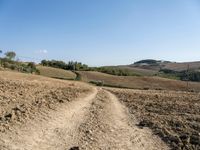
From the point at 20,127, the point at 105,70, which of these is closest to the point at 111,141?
the point at 20,127

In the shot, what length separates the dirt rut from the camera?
1094 centimetres

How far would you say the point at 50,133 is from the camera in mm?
11961

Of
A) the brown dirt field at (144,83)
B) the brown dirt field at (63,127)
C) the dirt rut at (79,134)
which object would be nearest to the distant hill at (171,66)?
the brown dirt field at (144,83)

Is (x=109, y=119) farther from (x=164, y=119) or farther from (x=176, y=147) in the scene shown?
(x=176, y=147)

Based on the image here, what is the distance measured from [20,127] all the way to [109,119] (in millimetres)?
4342

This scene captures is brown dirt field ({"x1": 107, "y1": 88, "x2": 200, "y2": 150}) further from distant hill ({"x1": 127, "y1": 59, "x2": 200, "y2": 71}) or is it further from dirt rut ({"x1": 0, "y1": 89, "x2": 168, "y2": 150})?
distant hill ({"x1": 127, "y1": 59, "x2": 200, "y2": 71})

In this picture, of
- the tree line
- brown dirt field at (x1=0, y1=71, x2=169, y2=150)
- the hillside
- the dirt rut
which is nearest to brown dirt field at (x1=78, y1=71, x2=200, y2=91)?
the hillside

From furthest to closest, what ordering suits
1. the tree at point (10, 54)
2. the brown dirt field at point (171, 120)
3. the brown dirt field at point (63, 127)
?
1. the tree at point (10, 54)
2. the brown dirt field at point (171, 120)
3. the brown dirt field at point (63, 127)

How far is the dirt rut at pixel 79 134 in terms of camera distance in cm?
Answer: 1094

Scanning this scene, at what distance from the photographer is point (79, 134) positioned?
1236 centimetres

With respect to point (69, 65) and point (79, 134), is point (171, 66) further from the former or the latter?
point (79, 134)

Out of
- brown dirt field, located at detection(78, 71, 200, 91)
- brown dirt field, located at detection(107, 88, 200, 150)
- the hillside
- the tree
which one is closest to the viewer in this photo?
brown dirt field, located at detection(107, 88, 200, 150)

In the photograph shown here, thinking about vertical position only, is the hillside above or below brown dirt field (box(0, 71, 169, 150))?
above

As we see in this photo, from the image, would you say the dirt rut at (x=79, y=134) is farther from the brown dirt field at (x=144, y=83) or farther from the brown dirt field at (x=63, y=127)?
the brown dirt field at (x=144, y=83)
